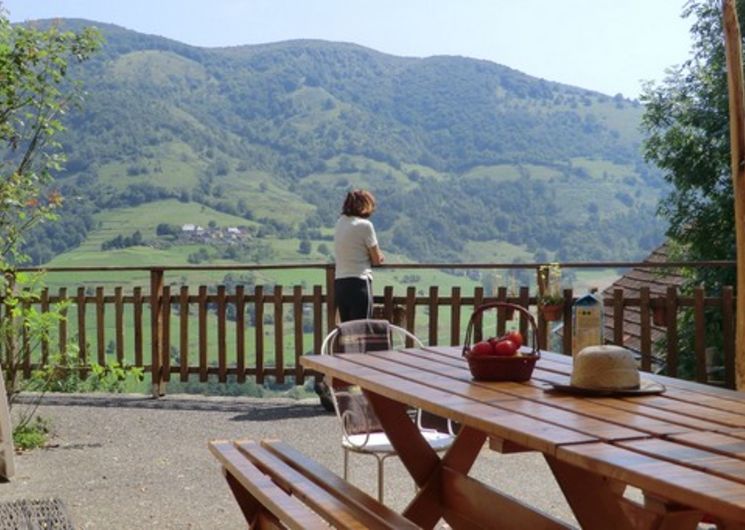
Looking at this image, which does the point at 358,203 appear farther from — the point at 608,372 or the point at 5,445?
the point at 608,372

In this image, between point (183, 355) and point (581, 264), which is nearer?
point (581, 264)

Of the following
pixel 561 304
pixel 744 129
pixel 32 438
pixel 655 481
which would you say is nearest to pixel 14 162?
pixel 32 438

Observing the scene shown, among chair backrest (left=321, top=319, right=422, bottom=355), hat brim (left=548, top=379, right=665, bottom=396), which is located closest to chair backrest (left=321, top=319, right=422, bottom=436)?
chair backrest (left=321, top=319, right=422, bottom=355)

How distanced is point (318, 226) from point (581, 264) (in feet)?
143

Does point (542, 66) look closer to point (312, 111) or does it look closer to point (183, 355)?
point (312, 111)

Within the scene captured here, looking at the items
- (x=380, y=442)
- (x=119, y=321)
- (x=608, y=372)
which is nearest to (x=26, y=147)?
(x=119, y=321)

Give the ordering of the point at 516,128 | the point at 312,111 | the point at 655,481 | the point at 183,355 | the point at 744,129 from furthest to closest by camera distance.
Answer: the point at 312,111, the point at 516,128, the point at 183,355, the point at 744,129, the point at 655,481

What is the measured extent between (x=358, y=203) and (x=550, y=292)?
1631mm

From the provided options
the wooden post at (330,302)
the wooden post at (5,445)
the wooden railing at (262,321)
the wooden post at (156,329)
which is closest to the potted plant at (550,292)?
the wooden railing at (262,321)

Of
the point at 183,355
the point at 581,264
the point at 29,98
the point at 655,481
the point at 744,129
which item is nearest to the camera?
the point at 655,481

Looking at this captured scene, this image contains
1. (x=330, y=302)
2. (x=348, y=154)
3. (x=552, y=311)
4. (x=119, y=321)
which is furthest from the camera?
Answer: (x=348, y=154)

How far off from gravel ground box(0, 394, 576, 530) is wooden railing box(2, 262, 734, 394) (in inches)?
16.6

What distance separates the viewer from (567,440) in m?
2.71

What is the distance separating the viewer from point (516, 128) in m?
66.1
